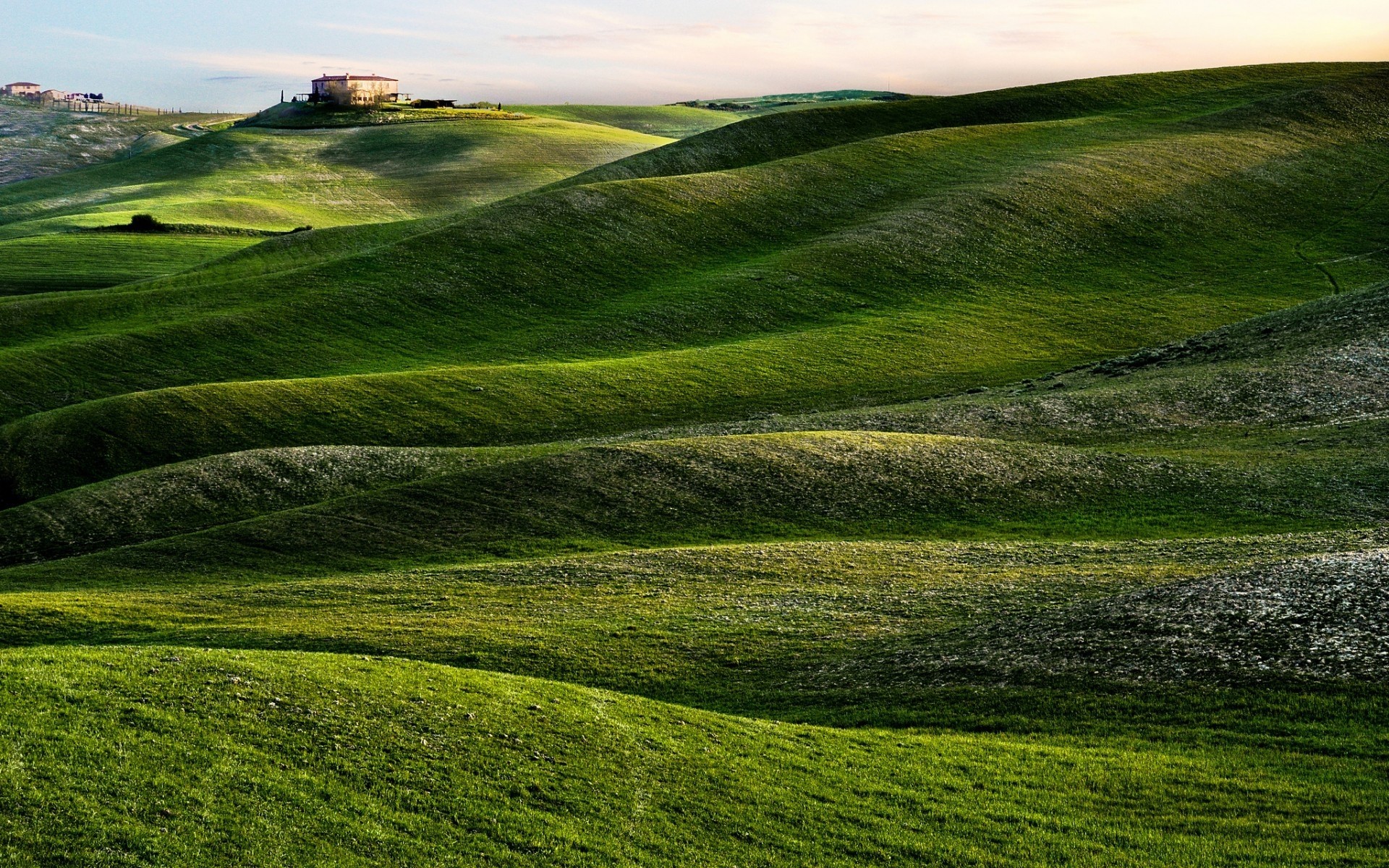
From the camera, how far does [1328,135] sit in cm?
15025

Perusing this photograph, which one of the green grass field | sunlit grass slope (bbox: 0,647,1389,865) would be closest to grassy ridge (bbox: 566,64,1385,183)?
the green grass field

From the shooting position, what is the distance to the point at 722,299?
103812 millimetres

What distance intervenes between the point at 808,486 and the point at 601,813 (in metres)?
33.9

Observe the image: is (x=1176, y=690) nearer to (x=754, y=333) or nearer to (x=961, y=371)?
(x=961, y=371)

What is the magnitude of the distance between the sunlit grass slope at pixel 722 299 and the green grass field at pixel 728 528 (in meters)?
0.55

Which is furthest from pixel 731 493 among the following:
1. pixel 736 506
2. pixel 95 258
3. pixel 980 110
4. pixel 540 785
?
pixel 980 110

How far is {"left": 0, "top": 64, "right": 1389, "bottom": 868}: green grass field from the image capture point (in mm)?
22859

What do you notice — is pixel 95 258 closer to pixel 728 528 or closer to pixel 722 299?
pixel 722 299

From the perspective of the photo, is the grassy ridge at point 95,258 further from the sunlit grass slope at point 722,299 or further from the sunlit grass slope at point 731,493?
the sunlit grass slope at point 731,493

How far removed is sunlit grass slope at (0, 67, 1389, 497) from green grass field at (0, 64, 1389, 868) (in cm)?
55

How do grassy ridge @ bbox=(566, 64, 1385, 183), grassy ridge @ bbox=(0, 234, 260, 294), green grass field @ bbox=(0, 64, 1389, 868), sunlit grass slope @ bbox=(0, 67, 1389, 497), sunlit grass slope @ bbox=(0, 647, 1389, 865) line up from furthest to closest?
grassy ridge @ bbox=(566, 64, 1385, 183)
grassy ridge @ bbox=(0, 234, 260, 294)
sunlit grass slope @ bbox=(0, 67, 1389, 497)
green grass field @ bbox=(0, 64, 1389, 868)
sunlit grass slope @ bbox=(0, 647, 1389, 865)

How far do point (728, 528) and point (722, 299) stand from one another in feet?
178

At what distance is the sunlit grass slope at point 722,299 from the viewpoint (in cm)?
7825

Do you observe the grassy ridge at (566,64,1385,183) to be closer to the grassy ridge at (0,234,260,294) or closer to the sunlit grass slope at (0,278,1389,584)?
the grassy ridge at (0,234,260,294)
